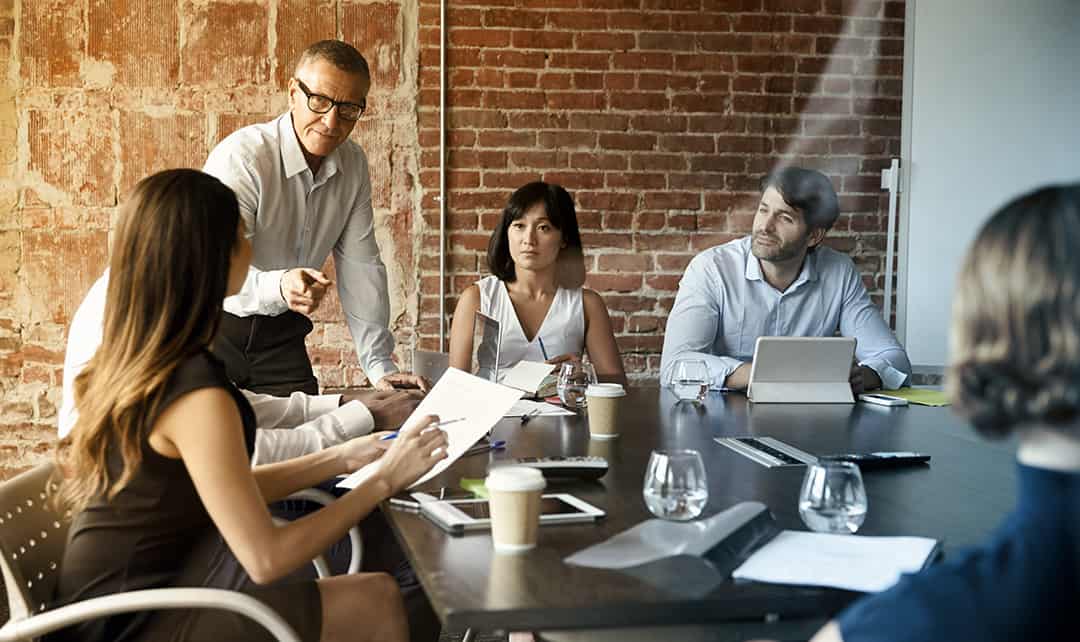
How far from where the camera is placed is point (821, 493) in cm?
147

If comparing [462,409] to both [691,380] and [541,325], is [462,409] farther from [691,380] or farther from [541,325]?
[541,325]

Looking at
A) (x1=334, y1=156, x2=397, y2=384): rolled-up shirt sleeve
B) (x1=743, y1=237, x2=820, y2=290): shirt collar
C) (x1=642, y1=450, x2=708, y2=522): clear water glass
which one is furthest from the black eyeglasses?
(x1=642, y1=450, x2=708, y2=522): clear water glass

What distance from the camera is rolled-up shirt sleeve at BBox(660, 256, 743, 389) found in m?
3.34

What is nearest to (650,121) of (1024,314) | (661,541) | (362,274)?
(362,274)

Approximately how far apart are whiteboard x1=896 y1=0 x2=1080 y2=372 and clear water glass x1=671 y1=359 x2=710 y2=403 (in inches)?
79.1

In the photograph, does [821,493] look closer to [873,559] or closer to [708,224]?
[873,559]

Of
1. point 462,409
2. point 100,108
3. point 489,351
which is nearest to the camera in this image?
point 462,409

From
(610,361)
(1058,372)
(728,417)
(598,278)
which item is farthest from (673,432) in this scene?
(598,278)

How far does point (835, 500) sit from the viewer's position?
1.46 m

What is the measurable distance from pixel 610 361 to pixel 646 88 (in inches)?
55.6

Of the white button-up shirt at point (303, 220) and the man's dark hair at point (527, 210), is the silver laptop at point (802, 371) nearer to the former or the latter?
the man's dark hair at point (527, 210)

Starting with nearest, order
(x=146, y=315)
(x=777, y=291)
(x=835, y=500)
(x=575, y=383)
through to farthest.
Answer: (x=835, y=500)
(x=146, y=315)
(x=575, y=383)
(x=777, y=291)

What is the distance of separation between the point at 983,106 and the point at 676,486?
135 inches

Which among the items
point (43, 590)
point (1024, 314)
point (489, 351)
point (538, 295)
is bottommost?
point (43, 590)
